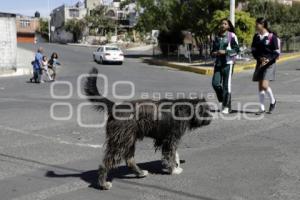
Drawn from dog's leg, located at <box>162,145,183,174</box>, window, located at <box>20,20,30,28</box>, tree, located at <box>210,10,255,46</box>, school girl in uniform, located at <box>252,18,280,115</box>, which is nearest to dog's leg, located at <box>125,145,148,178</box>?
dog's leg, located at <box>162,145,183,174</box>

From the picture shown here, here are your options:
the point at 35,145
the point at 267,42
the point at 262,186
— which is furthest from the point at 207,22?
the point at 262,186

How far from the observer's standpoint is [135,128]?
566 centimetres

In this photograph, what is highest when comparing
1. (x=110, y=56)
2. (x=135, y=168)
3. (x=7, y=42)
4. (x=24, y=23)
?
(x=24, y=23)

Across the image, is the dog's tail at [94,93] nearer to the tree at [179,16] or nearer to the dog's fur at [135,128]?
the dog's fur at [135,128]

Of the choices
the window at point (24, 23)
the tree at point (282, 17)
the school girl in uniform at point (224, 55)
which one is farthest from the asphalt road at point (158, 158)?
the window at point (24, 23)

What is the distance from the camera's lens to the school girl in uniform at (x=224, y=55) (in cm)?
1005

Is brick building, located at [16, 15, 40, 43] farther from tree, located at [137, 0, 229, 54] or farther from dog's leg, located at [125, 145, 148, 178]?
dog's leg, located at [125, 145, 148, 178]

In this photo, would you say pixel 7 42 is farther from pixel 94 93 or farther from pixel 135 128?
pixel 135 128

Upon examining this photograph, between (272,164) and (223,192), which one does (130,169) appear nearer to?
(223,192)

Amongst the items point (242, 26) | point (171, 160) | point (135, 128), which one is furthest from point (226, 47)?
point (242, 26)

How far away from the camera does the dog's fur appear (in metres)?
5.62

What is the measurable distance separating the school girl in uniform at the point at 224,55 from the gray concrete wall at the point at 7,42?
58.4 ft

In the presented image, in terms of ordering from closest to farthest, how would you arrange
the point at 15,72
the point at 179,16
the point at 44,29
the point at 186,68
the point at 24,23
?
the point at 15,72 → the point at 186,68 → the point at 179,16 → the point at 44,29 → the point at 24,23

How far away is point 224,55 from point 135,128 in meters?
4.89
